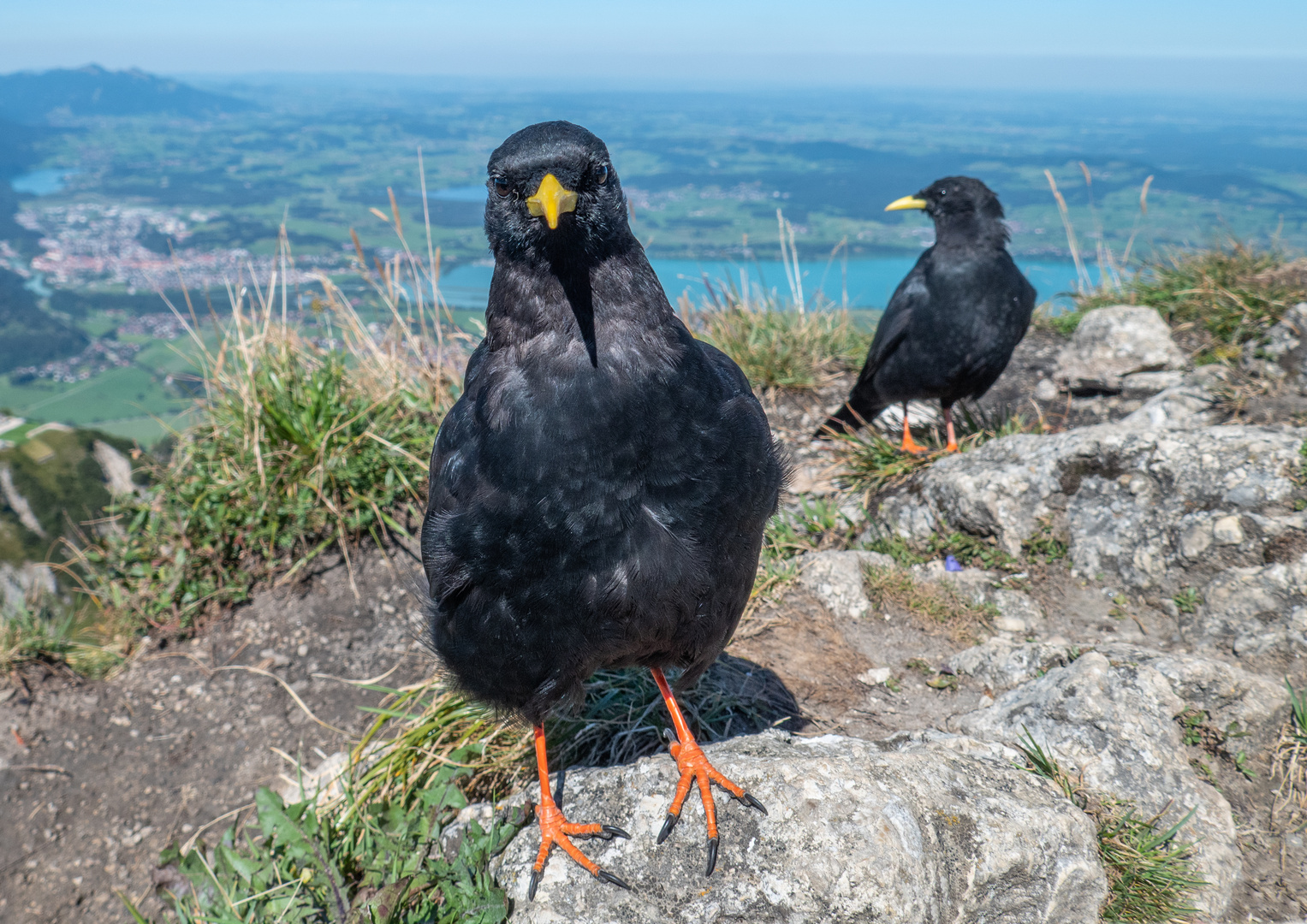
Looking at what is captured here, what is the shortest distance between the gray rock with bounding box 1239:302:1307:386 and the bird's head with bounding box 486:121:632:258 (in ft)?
17.8

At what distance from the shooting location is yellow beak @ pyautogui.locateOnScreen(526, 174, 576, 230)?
5.77 ft

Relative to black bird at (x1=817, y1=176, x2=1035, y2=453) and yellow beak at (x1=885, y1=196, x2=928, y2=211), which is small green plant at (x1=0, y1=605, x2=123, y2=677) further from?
yellow beak at (x1=885, y1=196, x2=928, y2=211)

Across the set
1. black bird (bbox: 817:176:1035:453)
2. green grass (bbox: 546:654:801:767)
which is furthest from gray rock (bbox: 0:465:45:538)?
black bird (bbox: 817:176:1035:453)

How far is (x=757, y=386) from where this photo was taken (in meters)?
6.77

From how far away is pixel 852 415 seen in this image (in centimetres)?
611

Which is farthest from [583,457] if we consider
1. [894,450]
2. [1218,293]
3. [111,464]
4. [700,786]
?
[111,464]

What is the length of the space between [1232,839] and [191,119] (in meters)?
137

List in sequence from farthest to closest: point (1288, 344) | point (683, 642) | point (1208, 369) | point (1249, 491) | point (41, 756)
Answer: point (1208, 369)
point (1288, 344)
point (41, 756)
point (1249, 491)
point (683, 642)

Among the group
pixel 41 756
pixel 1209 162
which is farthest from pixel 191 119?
pixel 41 756

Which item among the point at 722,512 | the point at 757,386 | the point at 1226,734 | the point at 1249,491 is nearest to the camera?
the point at 722,512

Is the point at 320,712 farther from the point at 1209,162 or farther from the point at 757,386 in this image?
the point at 1209,162

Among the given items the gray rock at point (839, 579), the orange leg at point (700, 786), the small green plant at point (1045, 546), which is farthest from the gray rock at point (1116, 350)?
the orange leg at point (700, 786)

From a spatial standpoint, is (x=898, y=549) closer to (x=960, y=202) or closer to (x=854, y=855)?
(x=854, y=855)

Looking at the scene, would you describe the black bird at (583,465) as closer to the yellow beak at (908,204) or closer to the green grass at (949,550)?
the green grass at (949,550)
